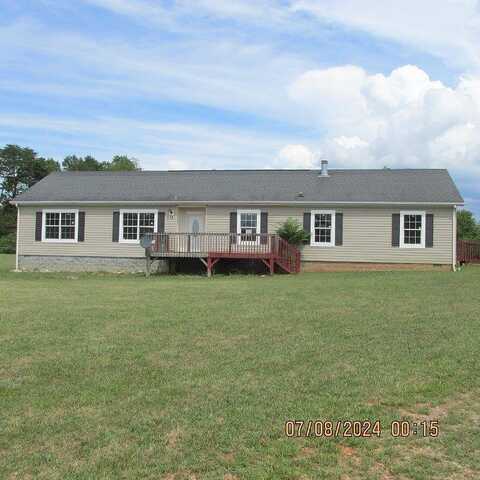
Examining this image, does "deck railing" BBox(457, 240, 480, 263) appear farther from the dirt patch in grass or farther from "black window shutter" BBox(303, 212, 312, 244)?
the dirt patch in grass

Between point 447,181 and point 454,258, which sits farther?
point 447,181

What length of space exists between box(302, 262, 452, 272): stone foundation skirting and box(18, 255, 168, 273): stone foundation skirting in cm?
597

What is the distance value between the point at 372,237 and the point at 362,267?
119cm

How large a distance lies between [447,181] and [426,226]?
252 cm

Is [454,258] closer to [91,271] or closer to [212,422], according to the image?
[91,271]

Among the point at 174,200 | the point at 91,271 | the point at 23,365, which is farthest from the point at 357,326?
the point at 91,271

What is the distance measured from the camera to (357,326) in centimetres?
873

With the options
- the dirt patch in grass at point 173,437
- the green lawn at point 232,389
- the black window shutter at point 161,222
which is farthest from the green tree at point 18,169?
the dirt patch in grass at point 173,437

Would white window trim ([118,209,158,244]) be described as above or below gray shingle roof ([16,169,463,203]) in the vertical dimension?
below

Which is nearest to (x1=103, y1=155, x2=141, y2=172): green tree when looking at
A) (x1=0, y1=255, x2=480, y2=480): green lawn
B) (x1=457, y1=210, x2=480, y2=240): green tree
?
(x1=457, y1=210, x2=480, y2=240): green tree

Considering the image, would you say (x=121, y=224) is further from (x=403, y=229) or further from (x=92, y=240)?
(x=403, y=229)

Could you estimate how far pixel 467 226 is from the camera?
39719mm

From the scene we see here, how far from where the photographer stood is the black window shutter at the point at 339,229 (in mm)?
21766

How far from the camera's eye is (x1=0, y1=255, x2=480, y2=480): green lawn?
13.5 feet
